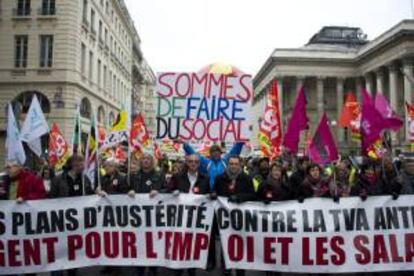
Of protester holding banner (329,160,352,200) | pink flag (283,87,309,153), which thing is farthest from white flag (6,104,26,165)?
protester holding banner (329,160,352,200)

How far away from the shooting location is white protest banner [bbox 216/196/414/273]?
23.0 ft

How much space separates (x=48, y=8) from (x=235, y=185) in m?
31.1

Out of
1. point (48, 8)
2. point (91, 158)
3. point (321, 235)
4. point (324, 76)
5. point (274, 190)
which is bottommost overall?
point (321, 235)

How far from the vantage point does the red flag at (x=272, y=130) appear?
1428 centimetres

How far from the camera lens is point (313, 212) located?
716cm

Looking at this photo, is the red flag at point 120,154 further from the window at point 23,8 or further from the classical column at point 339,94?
the classical column at point 339,94

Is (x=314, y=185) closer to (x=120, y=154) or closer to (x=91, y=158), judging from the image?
(x=91, y=158)

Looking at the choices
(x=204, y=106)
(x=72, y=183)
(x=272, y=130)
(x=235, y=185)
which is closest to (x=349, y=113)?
(x=272, y=130)

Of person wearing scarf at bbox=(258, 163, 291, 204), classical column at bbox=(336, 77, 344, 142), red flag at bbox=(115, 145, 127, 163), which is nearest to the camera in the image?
person wearing scarf at bbox=(258, 163, 291, 204)

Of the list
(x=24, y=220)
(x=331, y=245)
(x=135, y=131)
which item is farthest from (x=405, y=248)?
(x=135, y=131)

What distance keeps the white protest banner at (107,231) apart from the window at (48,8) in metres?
30.2

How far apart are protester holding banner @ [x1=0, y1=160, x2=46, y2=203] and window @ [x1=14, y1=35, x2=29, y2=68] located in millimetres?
29607

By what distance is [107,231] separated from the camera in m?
7.21

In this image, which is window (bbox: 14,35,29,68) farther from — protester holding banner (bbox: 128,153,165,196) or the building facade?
protester holding banner (bbox: 128,153,165,196)
